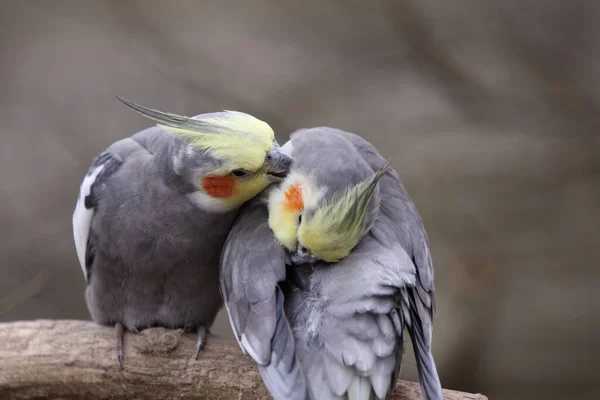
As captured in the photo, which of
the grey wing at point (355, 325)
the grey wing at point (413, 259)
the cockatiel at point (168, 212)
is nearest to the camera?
the grey wing at point (355, 325)

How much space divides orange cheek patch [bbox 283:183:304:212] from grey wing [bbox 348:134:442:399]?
1.09 ft

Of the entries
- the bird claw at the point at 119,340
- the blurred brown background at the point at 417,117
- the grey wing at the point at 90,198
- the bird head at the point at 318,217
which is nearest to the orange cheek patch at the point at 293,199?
the bird head at the point at 318,217

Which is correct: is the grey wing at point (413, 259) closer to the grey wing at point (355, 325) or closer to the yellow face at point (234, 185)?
the grey wing at point (355, 325)

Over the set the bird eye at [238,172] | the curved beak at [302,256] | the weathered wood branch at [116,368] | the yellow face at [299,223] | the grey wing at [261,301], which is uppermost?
the bird eye at [238,172]

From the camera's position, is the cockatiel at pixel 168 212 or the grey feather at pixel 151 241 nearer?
the cockatiel at pixel 168 212

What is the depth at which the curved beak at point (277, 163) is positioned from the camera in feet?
8.79

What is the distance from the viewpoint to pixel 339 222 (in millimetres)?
2420

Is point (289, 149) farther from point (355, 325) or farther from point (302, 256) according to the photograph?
point (355, 325)

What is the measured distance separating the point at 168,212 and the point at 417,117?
9.30 ft

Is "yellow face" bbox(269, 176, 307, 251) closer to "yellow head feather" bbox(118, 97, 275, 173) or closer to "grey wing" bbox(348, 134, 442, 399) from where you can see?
"yellow head feather" bbox(118, 97, 275, 173)

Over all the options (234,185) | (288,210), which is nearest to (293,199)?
(288,210)

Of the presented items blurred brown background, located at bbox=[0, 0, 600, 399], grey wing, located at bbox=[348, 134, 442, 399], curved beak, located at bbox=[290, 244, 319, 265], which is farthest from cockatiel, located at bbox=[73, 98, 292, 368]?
blurred brown background, located at bbox=[0, 0, 600, 399]

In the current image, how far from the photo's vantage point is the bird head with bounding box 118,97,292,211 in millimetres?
2642

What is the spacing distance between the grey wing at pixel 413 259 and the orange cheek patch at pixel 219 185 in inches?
23.7
